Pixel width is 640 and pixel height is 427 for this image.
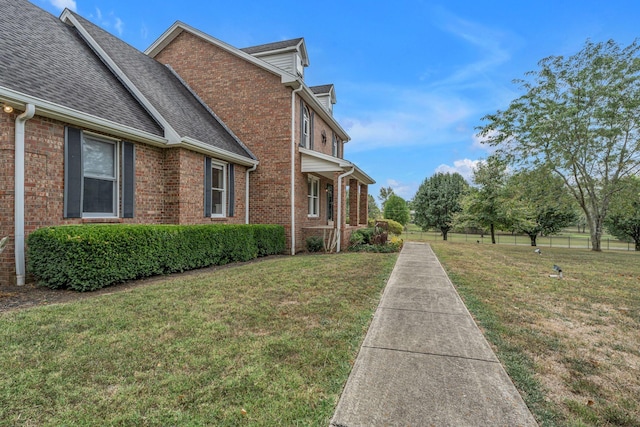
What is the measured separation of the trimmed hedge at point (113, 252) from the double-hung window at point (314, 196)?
6032 mm

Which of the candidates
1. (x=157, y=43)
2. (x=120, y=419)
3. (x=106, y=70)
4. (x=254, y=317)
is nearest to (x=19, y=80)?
(x=106, y=70)

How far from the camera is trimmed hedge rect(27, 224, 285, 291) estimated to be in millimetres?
5156

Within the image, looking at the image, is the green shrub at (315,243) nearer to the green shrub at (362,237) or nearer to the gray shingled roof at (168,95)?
the green shrub at (362,237)

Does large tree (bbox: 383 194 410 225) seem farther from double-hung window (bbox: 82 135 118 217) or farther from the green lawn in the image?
double-hung window (bbox: 82 135 118 217)

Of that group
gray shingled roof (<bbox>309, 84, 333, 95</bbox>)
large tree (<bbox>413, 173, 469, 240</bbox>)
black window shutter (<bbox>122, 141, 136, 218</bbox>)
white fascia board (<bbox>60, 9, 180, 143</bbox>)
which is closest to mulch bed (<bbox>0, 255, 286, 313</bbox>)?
→ black window shutter (<bbox>122, 141, 136, 218</bbox>)

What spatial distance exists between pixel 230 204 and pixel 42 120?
535cm

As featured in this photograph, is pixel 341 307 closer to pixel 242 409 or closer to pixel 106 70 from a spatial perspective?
pixel 242 409

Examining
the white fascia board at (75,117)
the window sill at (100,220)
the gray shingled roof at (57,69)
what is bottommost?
the window sill at (100,220)

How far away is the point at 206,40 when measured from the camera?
11914 mm

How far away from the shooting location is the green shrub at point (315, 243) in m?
11.8

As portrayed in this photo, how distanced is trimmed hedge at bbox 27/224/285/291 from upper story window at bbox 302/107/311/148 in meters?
6.08

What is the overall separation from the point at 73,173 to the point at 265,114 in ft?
21.8

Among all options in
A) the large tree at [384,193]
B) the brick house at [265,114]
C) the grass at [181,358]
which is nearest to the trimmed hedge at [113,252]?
the grass at [181,358]

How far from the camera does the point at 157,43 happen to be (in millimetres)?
12289
